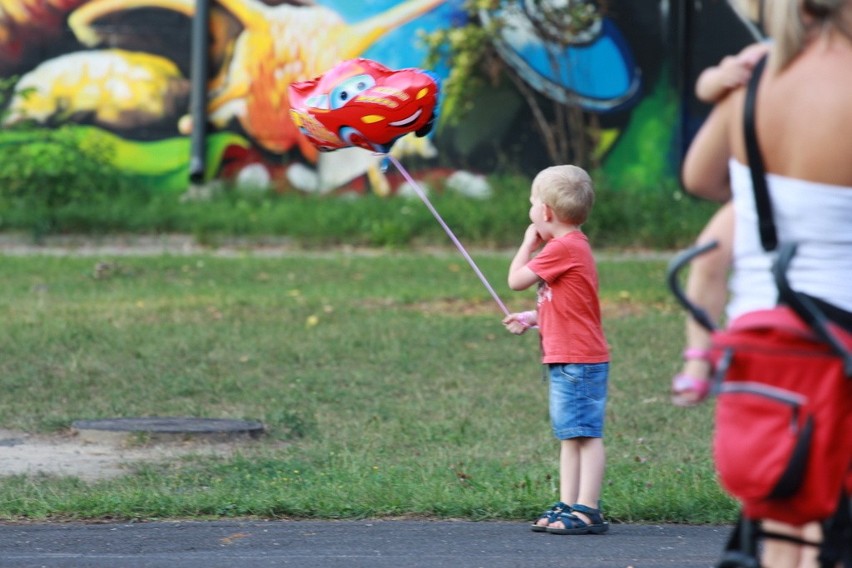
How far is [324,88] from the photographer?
209 inches

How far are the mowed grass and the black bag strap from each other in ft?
9.16

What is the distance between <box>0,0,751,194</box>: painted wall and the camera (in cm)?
1534

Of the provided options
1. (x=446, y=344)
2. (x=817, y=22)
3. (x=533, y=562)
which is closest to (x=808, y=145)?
(x=817, y=22)

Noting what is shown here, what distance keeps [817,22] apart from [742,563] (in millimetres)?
1267

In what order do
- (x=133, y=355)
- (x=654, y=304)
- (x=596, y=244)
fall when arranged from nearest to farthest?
1. (x=133, y=355)
2. (x=654, y=304)
3. (x=596, y=244)

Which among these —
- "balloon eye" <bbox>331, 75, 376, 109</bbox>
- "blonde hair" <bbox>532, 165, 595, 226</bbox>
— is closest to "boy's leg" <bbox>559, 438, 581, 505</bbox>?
"blonde hair" <bbox>532, 165, 595, 226</bbox>

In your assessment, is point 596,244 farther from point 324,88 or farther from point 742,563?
point 742,563

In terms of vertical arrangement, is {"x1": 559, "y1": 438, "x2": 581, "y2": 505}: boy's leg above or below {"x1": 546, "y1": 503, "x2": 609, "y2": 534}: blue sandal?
above

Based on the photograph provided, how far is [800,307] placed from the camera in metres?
3.01

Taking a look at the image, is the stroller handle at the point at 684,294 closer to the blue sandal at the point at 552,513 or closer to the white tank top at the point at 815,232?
the white tank top at the point at 815,232

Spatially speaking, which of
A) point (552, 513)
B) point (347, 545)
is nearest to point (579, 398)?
point (552, 513)

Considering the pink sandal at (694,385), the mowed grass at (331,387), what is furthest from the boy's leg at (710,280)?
the mowed grass at (331,387)

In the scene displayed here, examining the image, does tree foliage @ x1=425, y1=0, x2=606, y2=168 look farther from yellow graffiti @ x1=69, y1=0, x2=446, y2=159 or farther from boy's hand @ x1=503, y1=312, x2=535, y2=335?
boy's hand @ x1=503, y1=312, x2=535, y2=335

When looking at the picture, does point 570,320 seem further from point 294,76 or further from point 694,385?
point 294,76
